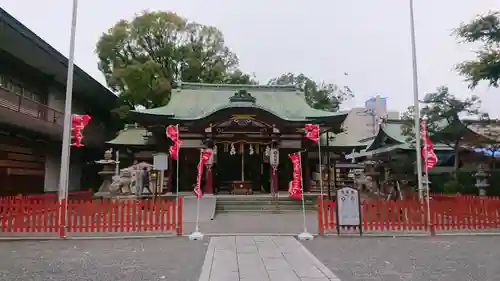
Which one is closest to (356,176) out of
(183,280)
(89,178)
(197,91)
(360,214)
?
(360,214)

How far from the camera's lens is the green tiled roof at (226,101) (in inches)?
897

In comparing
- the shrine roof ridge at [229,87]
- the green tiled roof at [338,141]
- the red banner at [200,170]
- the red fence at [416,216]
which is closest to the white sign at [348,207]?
the red fence at [416,216]

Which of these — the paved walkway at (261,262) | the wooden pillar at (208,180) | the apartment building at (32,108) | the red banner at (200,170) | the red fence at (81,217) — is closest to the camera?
the paved walkway at (261,262)

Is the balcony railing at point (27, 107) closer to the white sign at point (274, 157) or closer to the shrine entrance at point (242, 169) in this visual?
the shrine entrance at point (242, 169)

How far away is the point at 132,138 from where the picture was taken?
76.8 feet

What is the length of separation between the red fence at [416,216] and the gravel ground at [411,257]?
0.73 metres

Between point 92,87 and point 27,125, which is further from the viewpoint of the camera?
point 92,87

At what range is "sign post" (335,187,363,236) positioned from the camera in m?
9.91

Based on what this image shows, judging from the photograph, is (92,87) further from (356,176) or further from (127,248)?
(127,248)

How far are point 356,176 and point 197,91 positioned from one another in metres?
12.0

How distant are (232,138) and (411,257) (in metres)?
14.4

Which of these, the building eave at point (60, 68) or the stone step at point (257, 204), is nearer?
the building eave at point (60, 68)

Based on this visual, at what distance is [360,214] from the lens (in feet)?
32.6

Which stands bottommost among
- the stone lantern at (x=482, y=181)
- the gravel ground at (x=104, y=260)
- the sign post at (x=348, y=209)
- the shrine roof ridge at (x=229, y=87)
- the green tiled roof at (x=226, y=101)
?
the gravel ground at (x=104, y=260)
